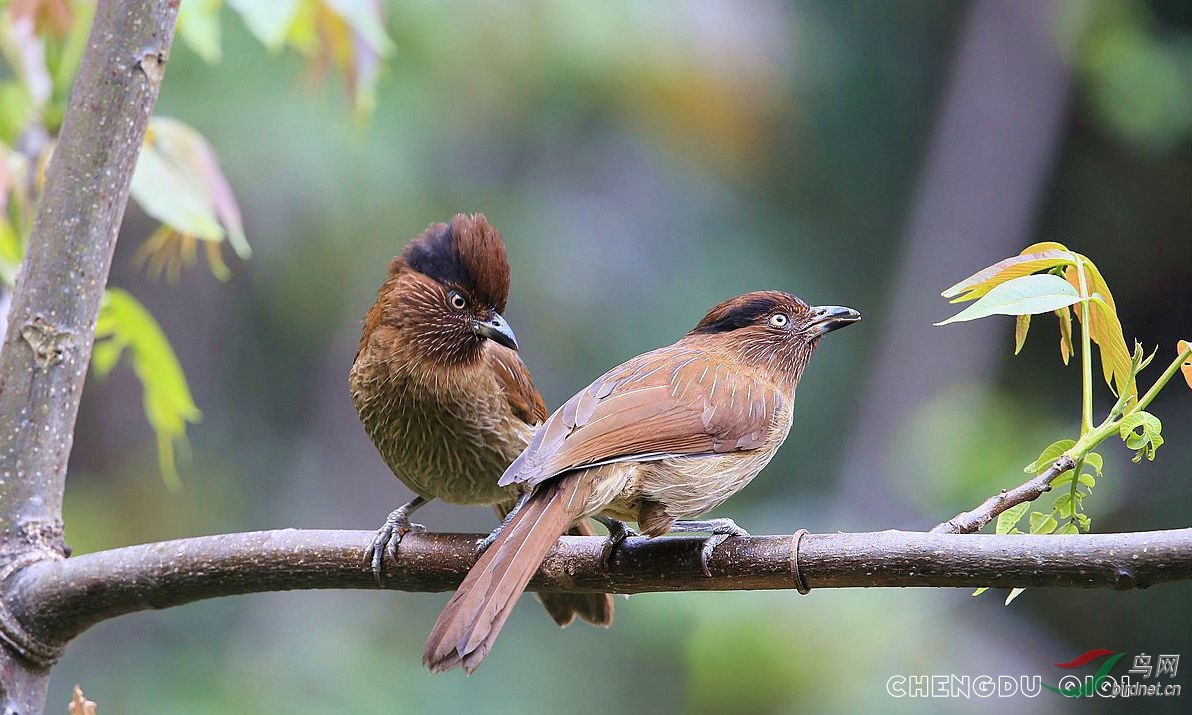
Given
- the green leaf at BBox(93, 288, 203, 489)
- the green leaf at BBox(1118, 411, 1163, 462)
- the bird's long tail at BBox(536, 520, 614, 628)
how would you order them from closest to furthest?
the green leaf at BBox(1118, 411, 1163, 462) < the green leaf at BBox(93, 288, 203, 489) < the bird's long tail at BBox(536, 520, 614, 628)

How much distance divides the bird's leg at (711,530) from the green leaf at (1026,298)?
0.64 meters

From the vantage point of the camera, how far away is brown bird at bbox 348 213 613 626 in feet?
10.2

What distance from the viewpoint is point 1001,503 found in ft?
6.90

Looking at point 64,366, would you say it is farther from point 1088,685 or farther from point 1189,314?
point 1189,314

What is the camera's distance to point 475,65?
6840 mm

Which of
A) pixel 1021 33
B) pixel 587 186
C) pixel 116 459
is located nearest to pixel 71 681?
pixel 116 459

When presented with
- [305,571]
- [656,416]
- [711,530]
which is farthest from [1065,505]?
[305,571]

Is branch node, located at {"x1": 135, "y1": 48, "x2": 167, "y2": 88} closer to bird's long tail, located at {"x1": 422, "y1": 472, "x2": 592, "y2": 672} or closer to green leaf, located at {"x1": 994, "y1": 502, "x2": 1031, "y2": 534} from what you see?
bird's long tail, located at {"x1": 422, "y1": 472, "x2": 592, "y2": 672}

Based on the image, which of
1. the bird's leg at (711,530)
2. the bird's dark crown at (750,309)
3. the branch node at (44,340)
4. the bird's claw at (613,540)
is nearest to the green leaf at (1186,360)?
the bird's leg at (711,530)

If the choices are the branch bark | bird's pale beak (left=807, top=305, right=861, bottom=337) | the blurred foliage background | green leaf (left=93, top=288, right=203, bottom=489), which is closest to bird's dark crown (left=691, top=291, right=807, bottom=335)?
bird's pale beak (left=807, top=305, right=861, bottom=337)

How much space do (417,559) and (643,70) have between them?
4.83 m

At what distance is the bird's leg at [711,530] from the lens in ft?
7.42

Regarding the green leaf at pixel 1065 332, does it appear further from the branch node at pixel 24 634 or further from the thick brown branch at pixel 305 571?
the branch node at pixel 24 634

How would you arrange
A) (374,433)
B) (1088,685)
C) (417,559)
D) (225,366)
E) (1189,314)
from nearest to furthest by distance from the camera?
1. (417,559)
2. (1088,685)
3. (374,433)
4. (1189,314)
5. (225,366)
